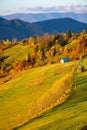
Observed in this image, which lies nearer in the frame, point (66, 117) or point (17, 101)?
point (66, 117)

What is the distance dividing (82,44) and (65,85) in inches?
4774

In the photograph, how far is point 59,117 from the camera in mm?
35750

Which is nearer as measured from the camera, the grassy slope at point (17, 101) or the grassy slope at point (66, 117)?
the grassy slope at point (66, 117)

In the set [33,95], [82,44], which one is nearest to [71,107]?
[33,95]

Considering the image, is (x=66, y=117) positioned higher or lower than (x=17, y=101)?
higher

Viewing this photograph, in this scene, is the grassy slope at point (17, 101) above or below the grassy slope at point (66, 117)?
below

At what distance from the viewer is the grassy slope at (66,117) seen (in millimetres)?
31595

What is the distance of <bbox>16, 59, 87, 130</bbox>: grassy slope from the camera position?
3160 cm

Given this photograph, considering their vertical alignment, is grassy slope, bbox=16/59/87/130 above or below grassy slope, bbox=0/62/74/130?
above

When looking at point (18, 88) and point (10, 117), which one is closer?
point (10, 117)

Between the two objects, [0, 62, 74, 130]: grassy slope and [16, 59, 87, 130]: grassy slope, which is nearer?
[16, 59, 87, 130]: grassy slope

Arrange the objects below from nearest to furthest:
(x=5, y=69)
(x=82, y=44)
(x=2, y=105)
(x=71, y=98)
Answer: (x=71, y=98), (x=2, y=105), (x=82, y=44), (x=5, y=69)

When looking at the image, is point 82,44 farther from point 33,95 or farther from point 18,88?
point 33,95

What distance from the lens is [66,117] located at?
34875 millimetres
